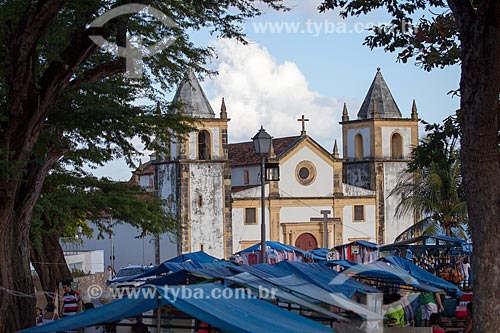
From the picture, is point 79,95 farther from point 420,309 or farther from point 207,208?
point 207,208

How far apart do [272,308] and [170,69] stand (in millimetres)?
7102

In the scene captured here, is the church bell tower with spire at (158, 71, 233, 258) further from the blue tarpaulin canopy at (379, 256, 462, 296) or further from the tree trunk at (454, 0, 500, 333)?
the tree trunk at (454, 0, 500, 333)

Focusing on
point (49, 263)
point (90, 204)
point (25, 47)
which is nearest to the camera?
point (25, 47)

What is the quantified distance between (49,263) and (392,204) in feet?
102

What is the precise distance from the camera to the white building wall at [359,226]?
50938mm

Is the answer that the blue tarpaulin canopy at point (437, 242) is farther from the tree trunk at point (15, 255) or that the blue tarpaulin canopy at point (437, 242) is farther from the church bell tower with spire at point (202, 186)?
the church bell tower with spire at point (202, 186)

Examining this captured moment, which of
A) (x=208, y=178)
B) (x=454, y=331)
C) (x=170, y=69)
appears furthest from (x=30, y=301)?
(x=208, y=178)

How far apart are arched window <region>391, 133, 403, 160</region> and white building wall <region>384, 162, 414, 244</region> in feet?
2.22

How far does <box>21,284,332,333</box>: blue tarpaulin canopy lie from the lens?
8539 mm

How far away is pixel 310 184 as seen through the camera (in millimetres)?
50469

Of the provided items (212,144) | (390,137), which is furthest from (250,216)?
(390,137)

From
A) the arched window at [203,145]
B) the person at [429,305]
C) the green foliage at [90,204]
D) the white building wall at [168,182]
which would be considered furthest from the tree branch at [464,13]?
the arched window at [203,145]

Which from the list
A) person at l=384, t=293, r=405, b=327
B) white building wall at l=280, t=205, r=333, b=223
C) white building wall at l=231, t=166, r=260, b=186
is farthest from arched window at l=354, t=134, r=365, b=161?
person at l=384, t=293, r=405, b=327

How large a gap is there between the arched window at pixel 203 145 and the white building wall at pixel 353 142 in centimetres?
957
